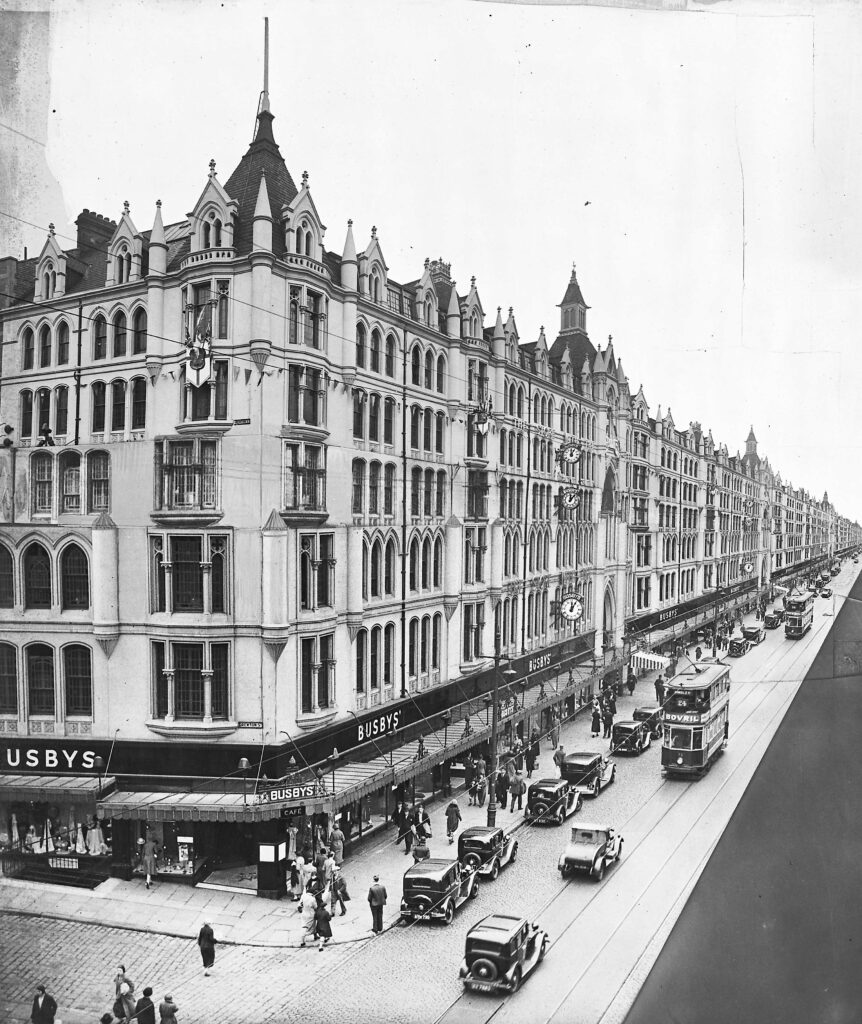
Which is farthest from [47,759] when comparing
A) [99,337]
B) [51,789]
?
[99,337]

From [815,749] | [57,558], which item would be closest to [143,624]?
[57,558]

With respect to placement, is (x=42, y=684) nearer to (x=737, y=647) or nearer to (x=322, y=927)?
(x=322, y=927)

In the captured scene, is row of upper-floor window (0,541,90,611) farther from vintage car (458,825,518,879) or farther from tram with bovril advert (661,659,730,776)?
tram with bovril advert (661,659,730,776)

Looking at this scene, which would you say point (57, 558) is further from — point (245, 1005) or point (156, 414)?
point (245, 1005)

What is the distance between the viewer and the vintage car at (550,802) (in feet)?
95.6

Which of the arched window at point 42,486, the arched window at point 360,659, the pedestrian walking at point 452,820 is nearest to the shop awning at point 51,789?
the arched window at point 42,486

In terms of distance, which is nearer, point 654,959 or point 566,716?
point 654,959

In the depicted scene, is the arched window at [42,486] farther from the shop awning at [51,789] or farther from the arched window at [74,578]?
the shop awning at [51,789]

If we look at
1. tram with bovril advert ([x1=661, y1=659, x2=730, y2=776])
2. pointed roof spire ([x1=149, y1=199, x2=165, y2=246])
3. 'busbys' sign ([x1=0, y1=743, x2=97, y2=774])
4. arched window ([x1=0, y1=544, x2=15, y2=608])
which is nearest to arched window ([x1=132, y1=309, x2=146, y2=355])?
pointed roof spire ([x1=149, y1=199, x2=165, y2=246])

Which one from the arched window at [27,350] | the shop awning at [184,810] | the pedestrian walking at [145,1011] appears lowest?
the pedestrian walking at [145,1011]

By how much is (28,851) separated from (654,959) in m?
17.9

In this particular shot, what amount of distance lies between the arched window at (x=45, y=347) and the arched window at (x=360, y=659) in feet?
43.9

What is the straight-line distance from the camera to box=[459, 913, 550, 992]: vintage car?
1703 cm

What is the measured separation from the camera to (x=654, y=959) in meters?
18.5
